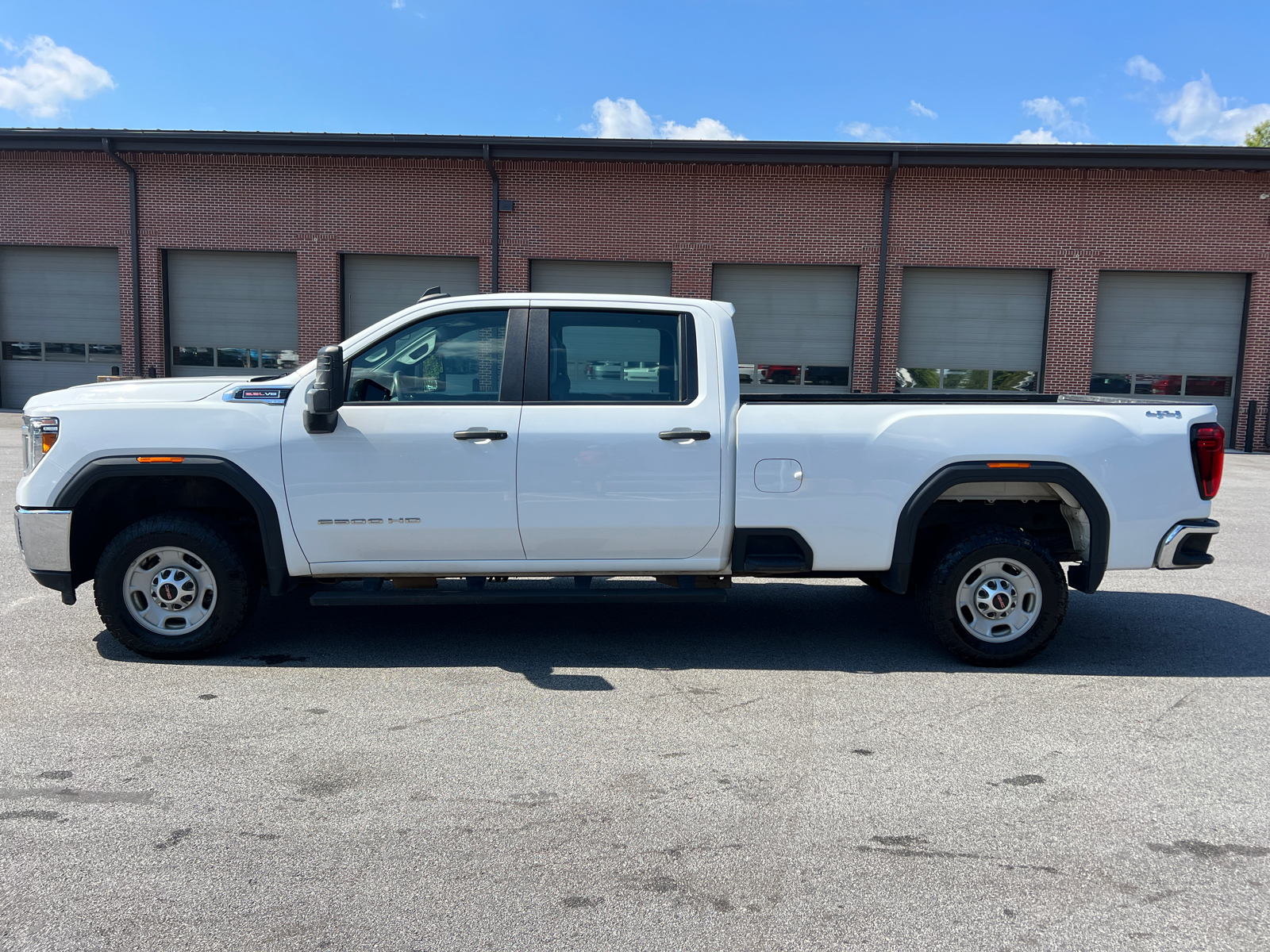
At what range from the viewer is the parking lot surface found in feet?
9.11

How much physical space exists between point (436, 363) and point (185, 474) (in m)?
1.45

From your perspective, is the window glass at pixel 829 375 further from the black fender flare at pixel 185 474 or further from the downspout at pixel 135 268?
the black fender flare at pixel 185 474

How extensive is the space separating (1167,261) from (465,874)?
23.4 metres

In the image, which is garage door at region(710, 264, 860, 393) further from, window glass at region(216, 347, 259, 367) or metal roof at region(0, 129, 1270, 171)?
window glass at region(216, 347, 259, 367)

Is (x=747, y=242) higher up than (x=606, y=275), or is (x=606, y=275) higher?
(x=747, y=242)

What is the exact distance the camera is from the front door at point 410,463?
194 inches

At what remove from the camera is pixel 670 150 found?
21344 millimetres

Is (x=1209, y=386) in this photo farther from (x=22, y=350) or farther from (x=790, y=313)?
(x=22, y=350)

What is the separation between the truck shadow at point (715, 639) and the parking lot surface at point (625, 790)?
1.3 inches

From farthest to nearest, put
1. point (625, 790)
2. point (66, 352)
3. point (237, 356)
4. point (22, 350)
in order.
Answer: point (22, 350) < point (66, 352) < point (237, 356) < point (625, 790)

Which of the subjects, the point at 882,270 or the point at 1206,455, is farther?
the point at 882,270

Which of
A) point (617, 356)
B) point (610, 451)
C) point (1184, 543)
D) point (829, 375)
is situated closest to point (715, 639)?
point (610, 451)

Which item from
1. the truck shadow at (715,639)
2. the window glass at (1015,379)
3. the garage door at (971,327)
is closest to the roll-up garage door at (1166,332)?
the window glass at (1015,379)

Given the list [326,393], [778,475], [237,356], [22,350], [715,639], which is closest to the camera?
[326,393]
